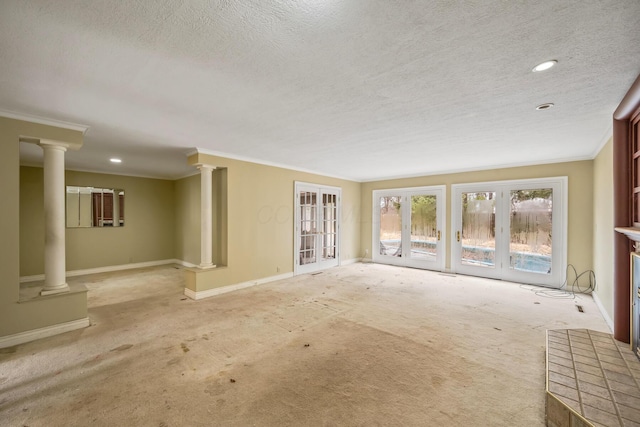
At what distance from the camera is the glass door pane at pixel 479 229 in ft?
19.6

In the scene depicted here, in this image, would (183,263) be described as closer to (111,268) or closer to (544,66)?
(111,268)

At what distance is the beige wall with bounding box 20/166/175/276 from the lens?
5.81 metres

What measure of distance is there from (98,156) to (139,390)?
4.64 metres

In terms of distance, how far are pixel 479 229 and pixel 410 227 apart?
1.65 metres

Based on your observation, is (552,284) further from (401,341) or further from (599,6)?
(599,6)

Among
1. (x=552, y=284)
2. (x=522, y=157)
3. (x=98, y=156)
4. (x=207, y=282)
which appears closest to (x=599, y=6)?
(x=522, y=157)

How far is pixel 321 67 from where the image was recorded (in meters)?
1.98

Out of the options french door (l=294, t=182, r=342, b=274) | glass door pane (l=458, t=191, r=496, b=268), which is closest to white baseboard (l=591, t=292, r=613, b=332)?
glass door pane (l=458, t=191, r=496, b=268)

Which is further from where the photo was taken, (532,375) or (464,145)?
(464,145)

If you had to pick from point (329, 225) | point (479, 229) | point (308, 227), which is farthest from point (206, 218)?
point (479, 229)

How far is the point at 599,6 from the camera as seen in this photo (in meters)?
1.37

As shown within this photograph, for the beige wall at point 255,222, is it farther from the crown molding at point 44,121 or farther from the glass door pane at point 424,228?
the glass door pane at point 424,228

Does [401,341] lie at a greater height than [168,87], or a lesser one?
lesser

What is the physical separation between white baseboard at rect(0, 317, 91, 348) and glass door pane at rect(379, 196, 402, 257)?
6642mm
